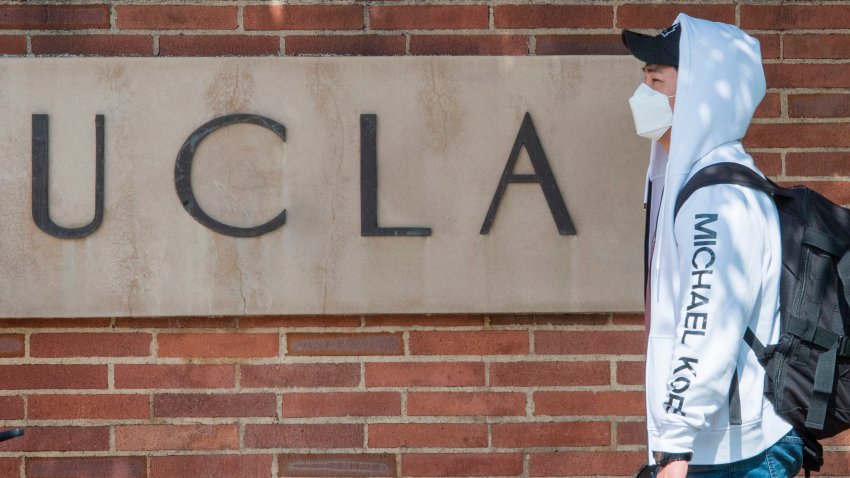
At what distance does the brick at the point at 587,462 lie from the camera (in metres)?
3.44

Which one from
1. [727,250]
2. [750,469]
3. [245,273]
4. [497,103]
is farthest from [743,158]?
[245,273]

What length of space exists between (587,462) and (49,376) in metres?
1.88

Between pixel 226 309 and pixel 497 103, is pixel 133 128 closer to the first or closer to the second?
pixel 226 309

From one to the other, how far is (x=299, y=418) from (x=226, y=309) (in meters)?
0.46

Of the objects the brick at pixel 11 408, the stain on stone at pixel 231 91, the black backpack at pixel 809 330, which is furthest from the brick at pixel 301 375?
the black backpack at pixel 809 330

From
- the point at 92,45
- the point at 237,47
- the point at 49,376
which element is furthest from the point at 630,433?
the point at 92,45

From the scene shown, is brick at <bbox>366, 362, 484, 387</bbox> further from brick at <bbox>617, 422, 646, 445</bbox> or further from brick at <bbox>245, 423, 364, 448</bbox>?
brick at <bbox>617, 422, 646, 445</bbox>

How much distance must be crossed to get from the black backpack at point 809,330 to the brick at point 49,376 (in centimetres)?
217

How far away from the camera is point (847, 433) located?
343 cm

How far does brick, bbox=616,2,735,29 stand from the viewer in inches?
135

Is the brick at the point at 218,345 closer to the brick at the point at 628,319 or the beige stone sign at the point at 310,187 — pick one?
the beige stone sign at the point at 310,187

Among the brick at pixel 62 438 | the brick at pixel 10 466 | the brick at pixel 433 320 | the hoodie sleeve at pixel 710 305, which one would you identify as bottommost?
the brick at pixel 10 466

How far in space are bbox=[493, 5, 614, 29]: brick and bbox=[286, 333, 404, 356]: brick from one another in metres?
1.15

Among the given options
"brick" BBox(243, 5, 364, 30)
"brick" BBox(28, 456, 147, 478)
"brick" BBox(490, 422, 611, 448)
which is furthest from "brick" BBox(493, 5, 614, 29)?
"brick" BBox(28, 456, 147, 478)
